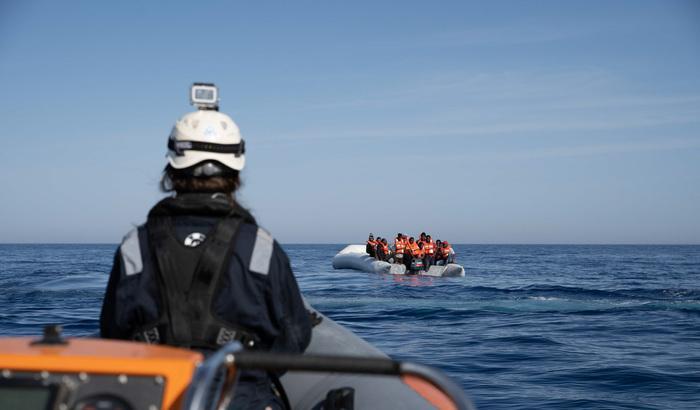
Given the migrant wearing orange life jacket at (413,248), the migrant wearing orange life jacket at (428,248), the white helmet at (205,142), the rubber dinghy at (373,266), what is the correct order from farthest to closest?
the migrant wearing orange life jacket at (428,248), the migrant wearing orange life jacket at (413,248), the rubber dinghy at (373,266), the white helmet at (205,142)

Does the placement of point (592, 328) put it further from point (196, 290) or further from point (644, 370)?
point (196, 290)

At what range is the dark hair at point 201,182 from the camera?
8.65 feet

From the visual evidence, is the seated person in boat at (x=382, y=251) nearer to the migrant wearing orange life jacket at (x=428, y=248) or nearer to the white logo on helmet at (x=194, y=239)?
the migrant wearing orange life jacket at (x=428, y=248)

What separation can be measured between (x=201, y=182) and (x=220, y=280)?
42 centimetres

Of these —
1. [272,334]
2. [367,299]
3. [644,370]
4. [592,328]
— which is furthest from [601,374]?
[367,299]

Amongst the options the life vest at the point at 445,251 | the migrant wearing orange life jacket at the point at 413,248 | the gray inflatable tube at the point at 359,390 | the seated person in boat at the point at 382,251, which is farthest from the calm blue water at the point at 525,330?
the seated person in boat at the point at 382,251

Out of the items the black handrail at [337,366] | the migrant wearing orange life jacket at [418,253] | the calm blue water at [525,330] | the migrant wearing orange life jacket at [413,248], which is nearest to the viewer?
the black handrail at [337,366]

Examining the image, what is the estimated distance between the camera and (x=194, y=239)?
247 centimetres

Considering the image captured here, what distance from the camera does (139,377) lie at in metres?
1.80

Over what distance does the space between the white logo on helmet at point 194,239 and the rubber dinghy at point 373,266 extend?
24609mm

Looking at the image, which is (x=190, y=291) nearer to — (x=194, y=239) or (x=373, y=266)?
(x=194, y=239)

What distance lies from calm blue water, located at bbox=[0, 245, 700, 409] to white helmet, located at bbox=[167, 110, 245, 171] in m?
4.74

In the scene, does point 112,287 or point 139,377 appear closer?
point 139,377

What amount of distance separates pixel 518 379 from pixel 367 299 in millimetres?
9281
